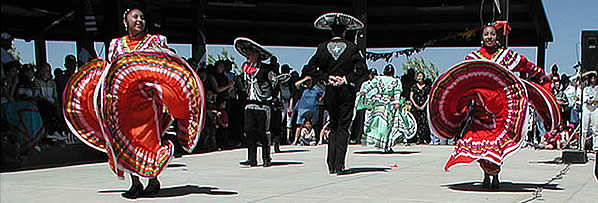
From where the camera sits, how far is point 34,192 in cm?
531

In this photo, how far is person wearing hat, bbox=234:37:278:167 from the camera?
7.64 m

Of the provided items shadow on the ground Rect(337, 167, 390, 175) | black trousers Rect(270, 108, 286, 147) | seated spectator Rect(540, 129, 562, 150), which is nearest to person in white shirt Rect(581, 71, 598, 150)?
seated spectator Rect(540, 129, 562, 150)

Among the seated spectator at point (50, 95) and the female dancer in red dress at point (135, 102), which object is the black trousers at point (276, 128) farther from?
the female dancer in red dress at point (135, 102)

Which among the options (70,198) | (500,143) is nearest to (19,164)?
(70,198)

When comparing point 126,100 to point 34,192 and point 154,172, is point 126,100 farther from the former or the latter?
point 34,192

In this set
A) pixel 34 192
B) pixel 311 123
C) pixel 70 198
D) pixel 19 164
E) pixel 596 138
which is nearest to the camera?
pixel 19 164

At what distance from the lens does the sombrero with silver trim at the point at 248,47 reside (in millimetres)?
Answer: 7484

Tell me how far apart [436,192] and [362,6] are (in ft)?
30.8

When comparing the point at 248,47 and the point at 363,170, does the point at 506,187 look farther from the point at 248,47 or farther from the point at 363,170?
the point at 248,47

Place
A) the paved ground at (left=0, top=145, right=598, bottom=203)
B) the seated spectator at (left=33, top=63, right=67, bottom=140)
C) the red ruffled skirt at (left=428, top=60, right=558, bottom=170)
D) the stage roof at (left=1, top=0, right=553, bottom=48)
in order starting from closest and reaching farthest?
the seated spectator at (left=33, top=63, right=67, bottom=140)
the paved ground at (left=0, top=145, right=598, bottom=203)
the red ruffled skirt at (left=428, top=60, right=558, bottom=170)
the stage roof at (left=1, top=0, right=553, bottom=48)

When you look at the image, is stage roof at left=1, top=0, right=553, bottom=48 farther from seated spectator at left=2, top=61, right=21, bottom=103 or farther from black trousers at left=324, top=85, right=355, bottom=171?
seated spectator at left=2, top=61, right=21, bottom=103

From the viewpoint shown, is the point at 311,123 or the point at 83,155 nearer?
the point at 83,155

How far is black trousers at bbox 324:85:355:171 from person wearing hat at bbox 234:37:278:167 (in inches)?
47.9

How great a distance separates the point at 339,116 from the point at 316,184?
3.72ft
